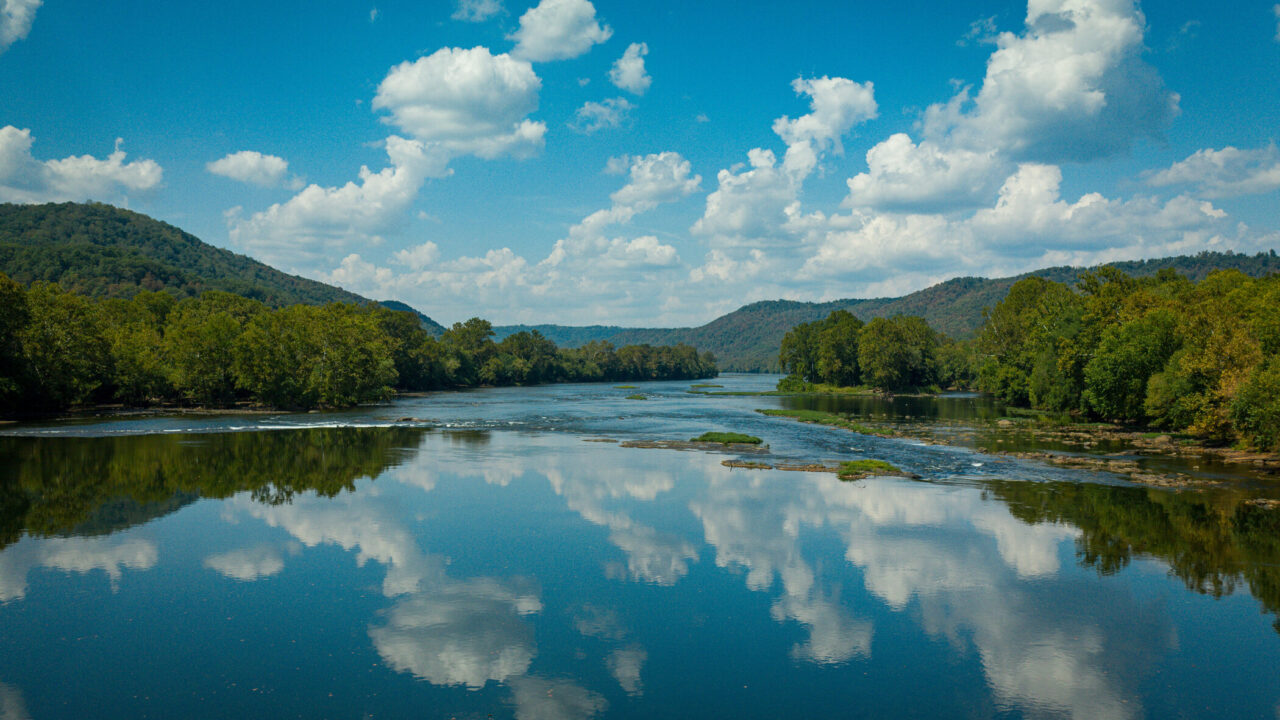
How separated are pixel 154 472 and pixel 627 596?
107 feet

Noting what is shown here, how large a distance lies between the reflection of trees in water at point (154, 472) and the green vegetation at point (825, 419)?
39149 millimetres

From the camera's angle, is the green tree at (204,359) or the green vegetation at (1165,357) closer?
the green vegetation at (1165,357)

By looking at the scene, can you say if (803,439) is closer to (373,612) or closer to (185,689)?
(373,612)

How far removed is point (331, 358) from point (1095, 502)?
8562 cm

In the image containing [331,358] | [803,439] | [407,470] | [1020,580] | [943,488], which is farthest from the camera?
[331,358]

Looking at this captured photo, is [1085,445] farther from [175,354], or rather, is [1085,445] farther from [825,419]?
[175,354]

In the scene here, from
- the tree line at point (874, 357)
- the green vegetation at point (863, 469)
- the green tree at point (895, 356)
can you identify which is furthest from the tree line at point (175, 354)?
the tree line at point (874, 357)

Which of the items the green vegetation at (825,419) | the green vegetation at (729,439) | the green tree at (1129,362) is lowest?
the green vegetation at (825,419)

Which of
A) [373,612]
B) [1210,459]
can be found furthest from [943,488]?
[373,612]

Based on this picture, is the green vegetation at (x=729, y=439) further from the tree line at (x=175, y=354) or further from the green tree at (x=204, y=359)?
the green tree at (x=204, y=359)

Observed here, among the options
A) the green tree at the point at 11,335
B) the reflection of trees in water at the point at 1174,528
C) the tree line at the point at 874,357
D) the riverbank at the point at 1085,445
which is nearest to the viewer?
the reflection of trees in water at the point at 1174,528

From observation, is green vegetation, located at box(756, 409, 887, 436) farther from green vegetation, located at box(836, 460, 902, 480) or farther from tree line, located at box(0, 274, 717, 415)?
tree line, located at box(0, 274, 717, 415)

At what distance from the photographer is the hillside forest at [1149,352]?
4384 centimetres

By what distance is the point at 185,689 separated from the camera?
557 inches
